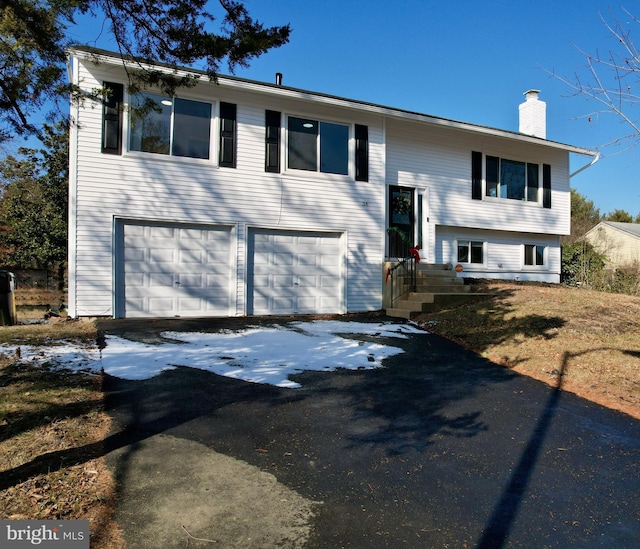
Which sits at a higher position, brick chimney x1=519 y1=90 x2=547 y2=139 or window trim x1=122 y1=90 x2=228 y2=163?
brick chimney x1=519 y1=90 x2=547 y2=139

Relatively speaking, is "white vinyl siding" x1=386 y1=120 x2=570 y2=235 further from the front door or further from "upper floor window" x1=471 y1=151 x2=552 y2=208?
the front door

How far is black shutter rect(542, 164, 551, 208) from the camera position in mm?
15422

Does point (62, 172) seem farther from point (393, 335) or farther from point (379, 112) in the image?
point (393, 335)

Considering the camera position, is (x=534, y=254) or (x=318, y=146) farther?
(x=534, y=254)

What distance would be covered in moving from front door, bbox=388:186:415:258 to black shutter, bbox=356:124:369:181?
148cm

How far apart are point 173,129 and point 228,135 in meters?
1.24

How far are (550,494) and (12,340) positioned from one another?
728 centimetres

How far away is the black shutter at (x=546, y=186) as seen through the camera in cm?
1542

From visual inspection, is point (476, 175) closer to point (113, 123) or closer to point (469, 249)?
point (469, 249)

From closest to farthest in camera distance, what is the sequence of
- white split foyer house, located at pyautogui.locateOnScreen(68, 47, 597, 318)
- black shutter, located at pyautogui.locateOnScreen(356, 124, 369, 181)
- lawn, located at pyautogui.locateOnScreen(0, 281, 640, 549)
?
lawn, located at pyautogui.locateOnScreen(0, 281, 640, 549) < white split foyer house, located at pyautogui.locateOnScreen(68, 47, 597, 318) < black shutter, located at pyautogui.locateOnScreen(356, 124, 369, 181)

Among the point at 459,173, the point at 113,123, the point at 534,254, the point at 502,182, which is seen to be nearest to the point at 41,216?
the point at 113,123

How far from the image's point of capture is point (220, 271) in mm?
10320

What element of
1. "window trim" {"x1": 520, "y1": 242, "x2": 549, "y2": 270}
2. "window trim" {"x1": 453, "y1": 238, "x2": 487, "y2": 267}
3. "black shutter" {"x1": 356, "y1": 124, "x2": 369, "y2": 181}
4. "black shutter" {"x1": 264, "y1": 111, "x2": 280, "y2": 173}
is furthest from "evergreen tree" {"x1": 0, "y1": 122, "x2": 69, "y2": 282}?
"window trim" {"x1": 520, "y1": 242, "x2": 549, "y2": 270}

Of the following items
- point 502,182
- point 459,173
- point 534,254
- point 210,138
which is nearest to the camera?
point 210,138
